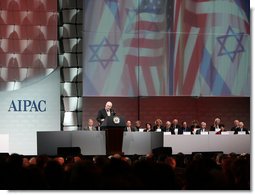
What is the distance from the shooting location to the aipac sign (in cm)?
1567

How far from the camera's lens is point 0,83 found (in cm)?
1580

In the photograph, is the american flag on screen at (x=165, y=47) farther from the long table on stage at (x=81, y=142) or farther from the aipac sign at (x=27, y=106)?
the long table on stage at (x=81, y=142)

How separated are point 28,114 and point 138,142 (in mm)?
4746

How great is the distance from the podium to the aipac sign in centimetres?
485

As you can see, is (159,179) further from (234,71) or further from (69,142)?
(234,71)

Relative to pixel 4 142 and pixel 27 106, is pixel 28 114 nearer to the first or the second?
pixel 27 106

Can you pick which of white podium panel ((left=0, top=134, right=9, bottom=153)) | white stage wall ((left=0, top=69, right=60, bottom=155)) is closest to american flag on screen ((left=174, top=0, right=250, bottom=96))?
white stage wall ((left=0, top=69, right=60, bottom=155))

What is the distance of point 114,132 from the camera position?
11289 millimetres

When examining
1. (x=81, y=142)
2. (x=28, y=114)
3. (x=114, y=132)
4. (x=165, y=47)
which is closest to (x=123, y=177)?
(x=114, y=132)

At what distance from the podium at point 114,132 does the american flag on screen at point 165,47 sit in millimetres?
5114

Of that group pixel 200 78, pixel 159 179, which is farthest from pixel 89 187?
pixel 200 78

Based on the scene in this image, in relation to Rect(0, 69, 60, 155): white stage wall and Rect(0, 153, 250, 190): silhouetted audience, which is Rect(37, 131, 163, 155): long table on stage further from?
Rect(0, 153, 250, 190): silhouetted audience

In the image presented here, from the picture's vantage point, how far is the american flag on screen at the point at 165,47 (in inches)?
646

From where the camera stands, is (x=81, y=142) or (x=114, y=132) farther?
(x=81, y=142)
